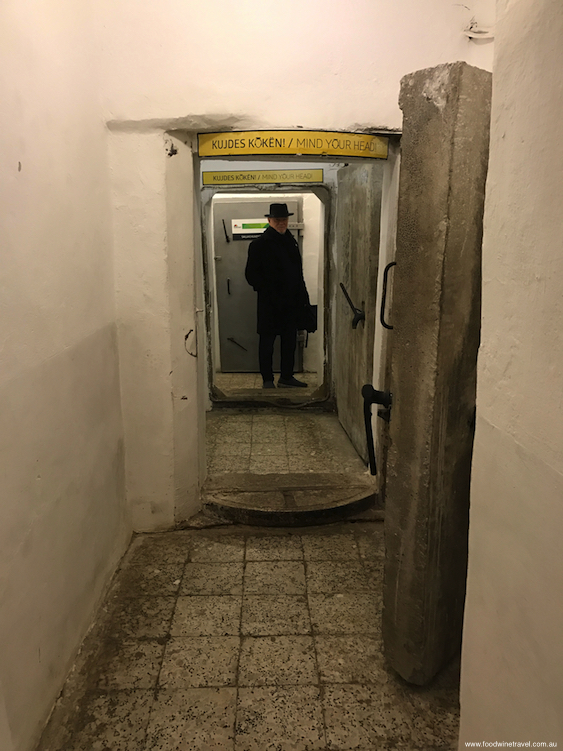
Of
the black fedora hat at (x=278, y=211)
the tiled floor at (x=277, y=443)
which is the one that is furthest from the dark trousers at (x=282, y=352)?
the black fedora hat at (x=278, y=211)

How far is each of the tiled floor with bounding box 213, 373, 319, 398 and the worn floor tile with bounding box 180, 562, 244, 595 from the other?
8.56 ft

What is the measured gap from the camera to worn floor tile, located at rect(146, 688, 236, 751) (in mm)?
1672

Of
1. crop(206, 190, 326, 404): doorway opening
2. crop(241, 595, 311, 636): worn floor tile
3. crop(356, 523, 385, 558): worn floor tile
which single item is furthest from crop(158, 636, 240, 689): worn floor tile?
crop(206, 190, 326, 404): doorway opening

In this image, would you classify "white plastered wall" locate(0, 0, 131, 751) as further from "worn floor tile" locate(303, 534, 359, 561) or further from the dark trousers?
the dark trousers

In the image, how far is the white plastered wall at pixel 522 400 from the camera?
2.89ft

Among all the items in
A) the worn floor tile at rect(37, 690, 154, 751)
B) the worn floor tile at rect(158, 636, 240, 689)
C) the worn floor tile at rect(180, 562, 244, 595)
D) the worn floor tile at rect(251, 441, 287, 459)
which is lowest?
the worn floor tile at rect(37, 690, 154, 751)

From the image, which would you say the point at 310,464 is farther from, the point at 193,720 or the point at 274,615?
the point at 193,720

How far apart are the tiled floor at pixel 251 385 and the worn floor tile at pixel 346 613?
2.90m

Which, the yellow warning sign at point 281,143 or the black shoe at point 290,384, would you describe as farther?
the black shoe at point 290,384

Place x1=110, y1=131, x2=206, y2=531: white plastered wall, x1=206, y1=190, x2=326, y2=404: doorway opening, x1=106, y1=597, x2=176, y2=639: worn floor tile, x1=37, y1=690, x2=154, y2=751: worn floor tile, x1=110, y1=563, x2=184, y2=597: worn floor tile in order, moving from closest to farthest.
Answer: x1=37, y1=690, x2=154, y2=751: worn floor tile
x1=106, y1=597, x2=176, y2=639: worn floor tile
x1=110, y1=563, x2=184, y2=597: worn floor tile
x1=110, y1=131, x2=206, y2=531: white plastered wall
x1=206, y1=190, x2=326, y2=404: doorway opening

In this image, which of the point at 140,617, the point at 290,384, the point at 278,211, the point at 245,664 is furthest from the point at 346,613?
the point at 278,211

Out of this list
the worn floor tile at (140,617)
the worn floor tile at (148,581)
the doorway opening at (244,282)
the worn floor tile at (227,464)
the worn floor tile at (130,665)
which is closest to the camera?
the worn floor tile at (130,665)

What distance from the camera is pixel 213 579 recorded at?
253 centimetres

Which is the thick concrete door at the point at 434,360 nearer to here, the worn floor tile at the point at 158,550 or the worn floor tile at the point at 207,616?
the worn floor tile at the point at 207,616
